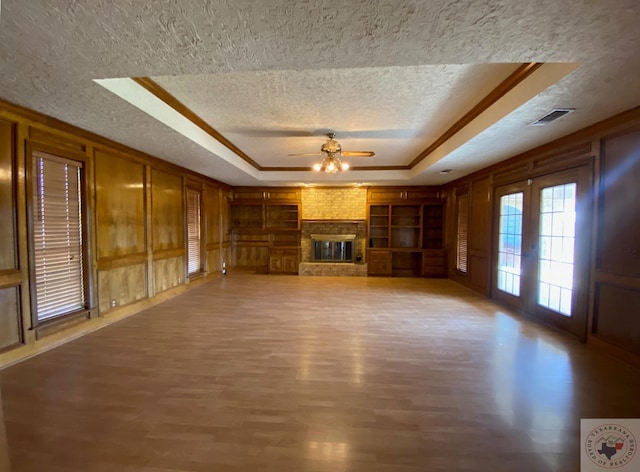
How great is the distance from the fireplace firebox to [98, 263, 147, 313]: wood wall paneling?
16.2 feet

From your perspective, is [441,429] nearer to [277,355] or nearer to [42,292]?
[277,355]

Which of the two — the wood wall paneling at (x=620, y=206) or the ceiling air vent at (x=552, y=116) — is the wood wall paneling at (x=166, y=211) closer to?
the ceiling air vent at (x=552, y=116)

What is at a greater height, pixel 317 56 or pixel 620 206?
pixel 317 56

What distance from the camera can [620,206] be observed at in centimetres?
313

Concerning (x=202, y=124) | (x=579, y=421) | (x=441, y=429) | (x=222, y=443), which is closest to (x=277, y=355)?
(x=222, y=443)

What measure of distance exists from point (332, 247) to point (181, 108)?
19.9 feet

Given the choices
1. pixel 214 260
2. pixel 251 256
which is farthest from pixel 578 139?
pixel 251 256

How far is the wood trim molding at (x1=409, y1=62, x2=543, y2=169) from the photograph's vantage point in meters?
2.56

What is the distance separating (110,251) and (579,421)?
5.39m

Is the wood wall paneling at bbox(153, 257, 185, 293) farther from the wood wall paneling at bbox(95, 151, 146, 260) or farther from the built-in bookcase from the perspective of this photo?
the built-in bookcase

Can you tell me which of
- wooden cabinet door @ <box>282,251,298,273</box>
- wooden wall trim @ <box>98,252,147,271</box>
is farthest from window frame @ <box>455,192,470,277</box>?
wooden wall trim @ <box>98,252,147,271</box>

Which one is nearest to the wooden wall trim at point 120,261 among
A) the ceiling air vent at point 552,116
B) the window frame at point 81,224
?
the window frame at point 81,224

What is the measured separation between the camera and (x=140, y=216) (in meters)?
4.81

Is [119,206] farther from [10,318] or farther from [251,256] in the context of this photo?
[251,256]
